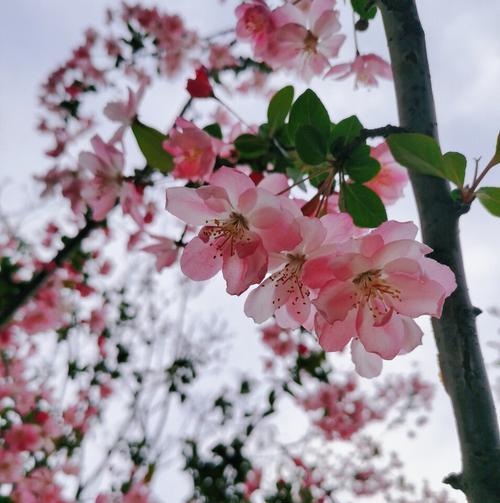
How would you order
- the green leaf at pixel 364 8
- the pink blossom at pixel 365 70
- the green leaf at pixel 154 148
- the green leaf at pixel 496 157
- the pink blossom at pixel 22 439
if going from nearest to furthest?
the green leaf at pixel 496 157 → the green leaf at pixel 154 148 → the green leaf at pixel 364 8 → the pink blossom at pixel 365 70 → the pink blossom at pixel 22 439

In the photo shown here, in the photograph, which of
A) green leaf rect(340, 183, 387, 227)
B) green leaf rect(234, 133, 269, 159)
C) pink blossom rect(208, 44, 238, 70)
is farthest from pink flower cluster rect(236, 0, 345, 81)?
pink blossom rect(208, 44, 238, 70)

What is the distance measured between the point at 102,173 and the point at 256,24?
0.52 metres

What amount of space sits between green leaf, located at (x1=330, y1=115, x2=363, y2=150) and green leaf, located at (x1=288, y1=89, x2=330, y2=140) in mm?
16

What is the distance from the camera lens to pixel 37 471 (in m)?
2.83

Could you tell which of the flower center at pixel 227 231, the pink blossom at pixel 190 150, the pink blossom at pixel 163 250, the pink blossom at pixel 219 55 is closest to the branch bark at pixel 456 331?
the flower center at pixel 227 231

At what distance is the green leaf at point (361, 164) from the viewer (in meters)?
0.69

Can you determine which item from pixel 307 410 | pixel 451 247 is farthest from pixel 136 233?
pixel 307 410

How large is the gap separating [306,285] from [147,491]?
9.08 feet

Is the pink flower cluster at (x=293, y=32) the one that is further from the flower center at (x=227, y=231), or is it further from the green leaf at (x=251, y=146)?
the flower center at (x=227, y=231)

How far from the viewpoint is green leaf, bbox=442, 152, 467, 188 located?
2.05 ft

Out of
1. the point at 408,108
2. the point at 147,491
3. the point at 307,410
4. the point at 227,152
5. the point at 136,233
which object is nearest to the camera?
the point at 408,108

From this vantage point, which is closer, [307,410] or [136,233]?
[136,233]

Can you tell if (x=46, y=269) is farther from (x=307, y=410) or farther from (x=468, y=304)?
(x=307, y=410)

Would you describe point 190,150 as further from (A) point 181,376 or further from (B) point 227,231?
(A) point 181,376
